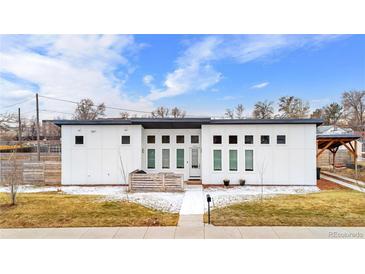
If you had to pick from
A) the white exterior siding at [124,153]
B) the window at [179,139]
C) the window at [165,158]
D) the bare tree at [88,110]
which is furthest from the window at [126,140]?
→ the bare tree at [88,110]

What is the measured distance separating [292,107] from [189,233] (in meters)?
30.9

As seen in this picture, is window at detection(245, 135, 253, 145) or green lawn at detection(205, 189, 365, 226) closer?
green lawn at detection(205, 189, 365, 226)

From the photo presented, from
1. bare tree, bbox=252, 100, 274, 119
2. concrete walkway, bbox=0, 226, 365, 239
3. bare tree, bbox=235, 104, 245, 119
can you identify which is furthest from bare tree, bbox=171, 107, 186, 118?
concrete walkway, bbox=0, 226, 365, 239

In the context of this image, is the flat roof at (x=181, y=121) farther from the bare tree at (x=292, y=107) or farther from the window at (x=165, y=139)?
the bare tree at (x=292, y=107)

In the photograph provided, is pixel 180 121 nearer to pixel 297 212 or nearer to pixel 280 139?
pixel 280 139

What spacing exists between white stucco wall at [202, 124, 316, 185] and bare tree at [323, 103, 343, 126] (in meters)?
31.4

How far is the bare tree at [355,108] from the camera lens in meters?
31.7

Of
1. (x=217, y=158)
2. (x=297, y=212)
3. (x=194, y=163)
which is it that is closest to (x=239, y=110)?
(x=194, y=163)

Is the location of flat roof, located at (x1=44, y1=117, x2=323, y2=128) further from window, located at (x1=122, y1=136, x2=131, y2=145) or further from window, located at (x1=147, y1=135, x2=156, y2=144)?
window, located at (x1=147, y1=135, x2=156, y2=144)

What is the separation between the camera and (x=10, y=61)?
9680 mm

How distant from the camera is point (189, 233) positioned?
5.84 metres

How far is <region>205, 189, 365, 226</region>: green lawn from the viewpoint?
6512 mm
